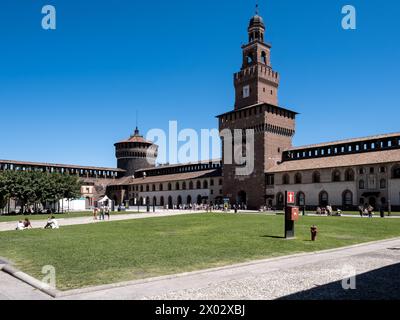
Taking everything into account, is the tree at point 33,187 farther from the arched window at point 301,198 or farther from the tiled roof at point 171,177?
the arched window at point 301,198

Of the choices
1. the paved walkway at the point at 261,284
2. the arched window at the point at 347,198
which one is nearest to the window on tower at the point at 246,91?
the arched window at the point at 347,198

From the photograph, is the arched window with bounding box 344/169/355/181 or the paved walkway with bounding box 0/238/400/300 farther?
the arched window with bounding box 344/169/355/181

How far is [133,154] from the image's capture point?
97.4 meters

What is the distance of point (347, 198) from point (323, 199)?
142 inches

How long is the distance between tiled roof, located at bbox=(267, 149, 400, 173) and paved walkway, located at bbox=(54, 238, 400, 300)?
3915 cm

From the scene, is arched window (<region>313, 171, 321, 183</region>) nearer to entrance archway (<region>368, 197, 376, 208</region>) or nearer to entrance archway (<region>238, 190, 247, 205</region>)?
entrance archway (<region>368, 197, 376, 208</region>)

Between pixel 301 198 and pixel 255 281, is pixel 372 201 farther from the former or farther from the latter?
pixel 255 281

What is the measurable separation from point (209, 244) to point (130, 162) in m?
84.8

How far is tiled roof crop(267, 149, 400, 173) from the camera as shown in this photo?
154 feet

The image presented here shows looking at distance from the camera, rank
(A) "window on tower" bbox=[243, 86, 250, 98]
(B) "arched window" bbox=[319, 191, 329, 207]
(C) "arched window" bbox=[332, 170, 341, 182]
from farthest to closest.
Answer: (A) "window on tower" bbox=[243, 86, 250, 98], (B) "arched window" bbox=[319, 191, 329, 207], (C) "arched window" bbox=[332, 170, 341, 182]

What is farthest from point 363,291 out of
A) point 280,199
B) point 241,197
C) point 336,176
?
point 241,197

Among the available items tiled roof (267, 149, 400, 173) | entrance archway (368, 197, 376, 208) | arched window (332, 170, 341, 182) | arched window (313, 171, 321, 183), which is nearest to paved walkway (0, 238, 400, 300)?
entrance archway (368, 197, 376, 208)
